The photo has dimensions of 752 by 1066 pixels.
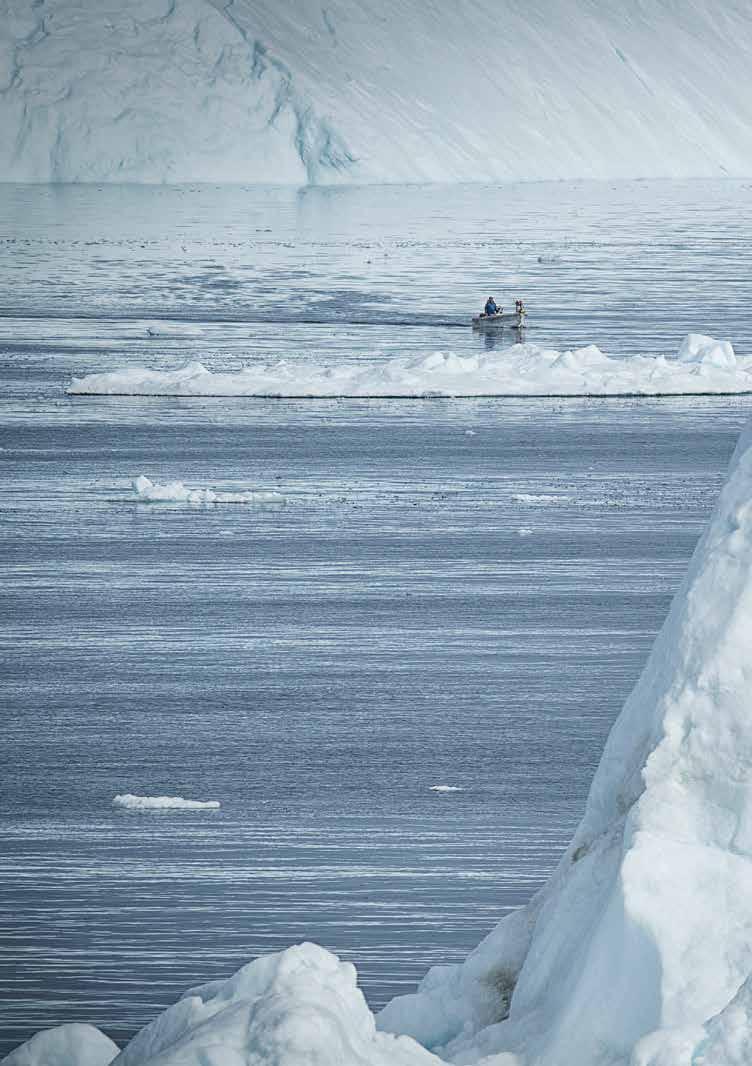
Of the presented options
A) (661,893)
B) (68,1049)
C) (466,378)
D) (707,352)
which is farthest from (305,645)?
(707,352)

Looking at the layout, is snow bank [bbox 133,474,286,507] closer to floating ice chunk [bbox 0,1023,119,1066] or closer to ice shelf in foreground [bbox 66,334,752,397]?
ice shelf in foreground [bbox 66,334,752,397]

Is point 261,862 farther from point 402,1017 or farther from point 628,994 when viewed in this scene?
point 628,994

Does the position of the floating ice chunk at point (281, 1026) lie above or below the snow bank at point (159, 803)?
above

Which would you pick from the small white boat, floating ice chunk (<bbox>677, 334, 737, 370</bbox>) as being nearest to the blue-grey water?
the small white boat

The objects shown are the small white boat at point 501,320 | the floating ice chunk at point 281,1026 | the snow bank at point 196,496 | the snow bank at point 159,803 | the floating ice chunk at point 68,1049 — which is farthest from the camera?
the small white boat at point 501,320

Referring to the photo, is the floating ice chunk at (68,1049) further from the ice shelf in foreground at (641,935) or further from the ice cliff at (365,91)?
the ice cliff at (365,91)

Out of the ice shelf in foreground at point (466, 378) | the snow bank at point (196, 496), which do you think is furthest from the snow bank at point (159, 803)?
the ice shelf in foreground at point (466, 378)

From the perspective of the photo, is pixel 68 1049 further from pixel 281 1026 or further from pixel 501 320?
pixel 501 320
